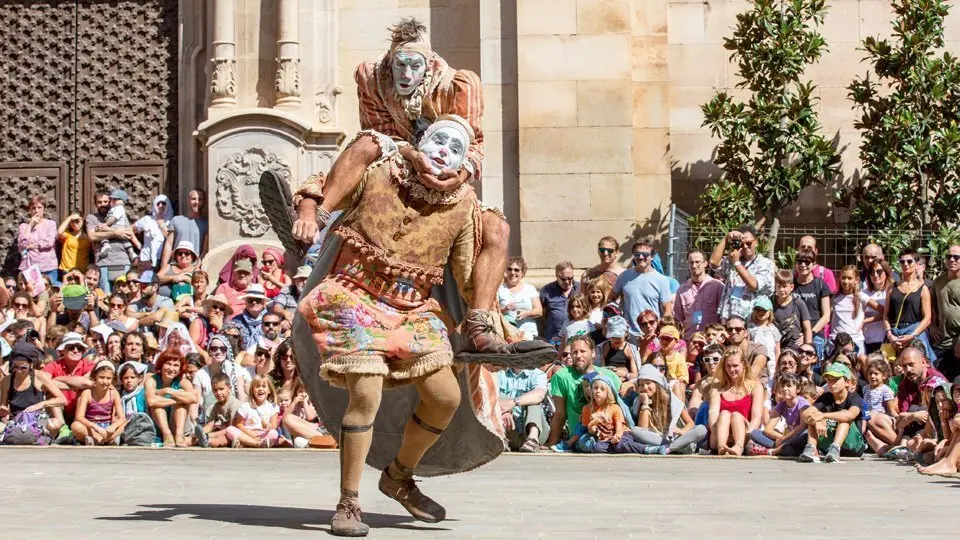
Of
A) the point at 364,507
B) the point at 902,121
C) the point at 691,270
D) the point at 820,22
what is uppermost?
the point at 820,22

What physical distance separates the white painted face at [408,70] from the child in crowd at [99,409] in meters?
6.71

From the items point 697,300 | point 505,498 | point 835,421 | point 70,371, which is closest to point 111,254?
point 70,371

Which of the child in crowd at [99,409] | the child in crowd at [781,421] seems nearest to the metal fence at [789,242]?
the child in crowd at [781,421]

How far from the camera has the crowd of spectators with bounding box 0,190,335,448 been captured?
45.3ft

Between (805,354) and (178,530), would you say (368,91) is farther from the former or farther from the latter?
(805,354)

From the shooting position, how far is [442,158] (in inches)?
306

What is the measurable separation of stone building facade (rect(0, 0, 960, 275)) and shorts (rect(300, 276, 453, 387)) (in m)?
10.0

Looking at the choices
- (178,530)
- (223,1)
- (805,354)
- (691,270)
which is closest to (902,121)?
(691,270)

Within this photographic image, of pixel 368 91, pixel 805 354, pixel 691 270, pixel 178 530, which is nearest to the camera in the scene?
pixel 178 530

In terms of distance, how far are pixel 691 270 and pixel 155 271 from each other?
5.57 meters

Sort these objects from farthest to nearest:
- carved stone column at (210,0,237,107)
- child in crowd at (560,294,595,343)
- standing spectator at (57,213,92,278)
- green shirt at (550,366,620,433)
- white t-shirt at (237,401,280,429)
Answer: carved stone column at (210,0,237,107)
standing spectator at (57,213,92,278)
child in crowd at (560,294,595,343)
white t-shirt at (237,401,280,429)
green shirt at (550,366,620,433)

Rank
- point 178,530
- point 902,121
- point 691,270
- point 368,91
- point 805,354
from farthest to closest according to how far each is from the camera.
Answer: point 902,121 < point 691,270 < point 805,354 < point 368,91 < point 178,530

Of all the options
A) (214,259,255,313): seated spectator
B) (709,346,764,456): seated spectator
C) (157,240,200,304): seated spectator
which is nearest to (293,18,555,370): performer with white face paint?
(709,346,764,456): seated spectator

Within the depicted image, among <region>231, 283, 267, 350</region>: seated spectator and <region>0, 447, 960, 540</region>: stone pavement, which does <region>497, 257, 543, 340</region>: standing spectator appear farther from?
<region>0, 447, 960, 540</region>: stone pavement
